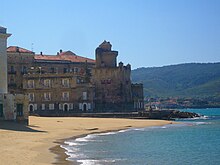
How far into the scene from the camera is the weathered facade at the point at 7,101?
139 ft

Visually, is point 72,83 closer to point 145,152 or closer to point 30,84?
point 30,84

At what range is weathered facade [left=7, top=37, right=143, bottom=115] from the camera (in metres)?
76.1

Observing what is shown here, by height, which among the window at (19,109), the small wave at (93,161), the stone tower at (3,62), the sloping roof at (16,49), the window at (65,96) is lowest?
the small wave at (93,161)

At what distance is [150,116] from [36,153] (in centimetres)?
4904

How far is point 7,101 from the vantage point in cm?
4253

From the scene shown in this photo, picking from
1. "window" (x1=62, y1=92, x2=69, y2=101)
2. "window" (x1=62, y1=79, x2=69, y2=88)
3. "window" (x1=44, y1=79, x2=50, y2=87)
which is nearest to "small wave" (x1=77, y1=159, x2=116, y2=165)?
"window" (x1=62, y1=79, x2=69, y2=88)

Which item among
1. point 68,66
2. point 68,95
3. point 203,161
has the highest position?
point 68,66

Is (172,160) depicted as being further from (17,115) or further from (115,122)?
(115,122)

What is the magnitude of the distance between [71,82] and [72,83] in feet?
0.73

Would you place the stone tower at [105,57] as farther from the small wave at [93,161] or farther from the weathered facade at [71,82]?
the small wave at [93,161]

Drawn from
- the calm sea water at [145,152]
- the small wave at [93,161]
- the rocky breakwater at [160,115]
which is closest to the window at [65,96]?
the rocky breakwater at [160,115]

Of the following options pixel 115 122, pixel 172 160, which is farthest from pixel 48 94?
pixel 172 160

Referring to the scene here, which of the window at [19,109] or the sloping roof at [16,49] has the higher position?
the sloping roof at [16,49]

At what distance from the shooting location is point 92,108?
77.2m
